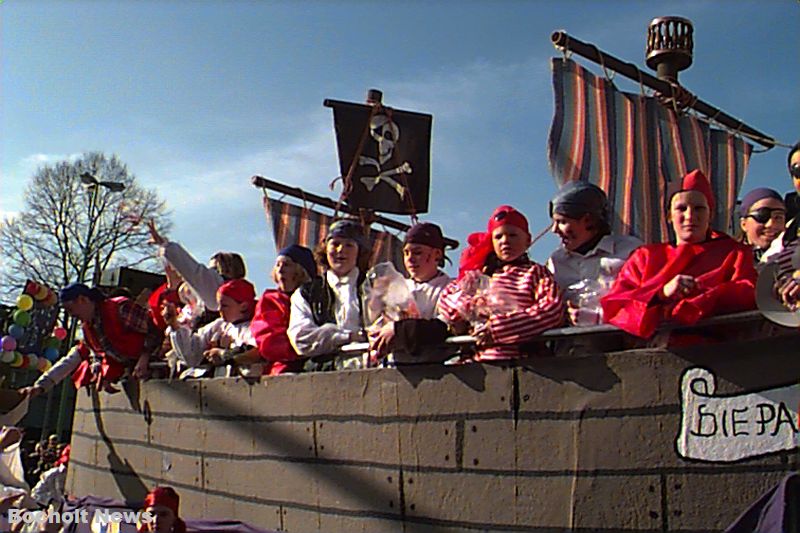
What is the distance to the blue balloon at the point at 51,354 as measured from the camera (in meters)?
13.5

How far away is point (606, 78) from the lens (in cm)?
1357

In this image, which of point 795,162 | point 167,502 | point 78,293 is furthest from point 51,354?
point 795,162

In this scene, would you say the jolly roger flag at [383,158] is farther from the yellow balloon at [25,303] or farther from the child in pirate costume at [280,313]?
the child in pirate costume at [280,313]

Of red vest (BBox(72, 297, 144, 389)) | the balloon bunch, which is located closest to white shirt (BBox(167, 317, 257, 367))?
red vest (BBox(72, 297, 144, 389))

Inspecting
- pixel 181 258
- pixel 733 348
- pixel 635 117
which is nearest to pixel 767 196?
pixel 733 348

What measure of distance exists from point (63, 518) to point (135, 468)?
103cm

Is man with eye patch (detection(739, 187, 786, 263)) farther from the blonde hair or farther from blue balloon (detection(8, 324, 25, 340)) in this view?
blue balloon (detection(8, 324, 25, 340))

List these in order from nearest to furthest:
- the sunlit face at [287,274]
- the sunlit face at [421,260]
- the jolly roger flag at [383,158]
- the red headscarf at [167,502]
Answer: the sunlit face at [421,260]
the red headscarf at [167,502]
the sunlit face at [287,274]
the jolly roger flag at [383,158]

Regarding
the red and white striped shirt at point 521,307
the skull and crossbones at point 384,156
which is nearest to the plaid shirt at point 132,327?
the red and white striped shirt at point 521,307

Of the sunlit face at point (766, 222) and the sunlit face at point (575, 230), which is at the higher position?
the sunlit face at point (766, 222)

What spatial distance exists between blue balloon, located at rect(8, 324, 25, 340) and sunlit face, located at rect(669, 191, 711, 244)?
10.9 meters

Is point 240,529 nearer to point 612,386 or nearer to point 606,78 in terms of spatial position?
point 612,386

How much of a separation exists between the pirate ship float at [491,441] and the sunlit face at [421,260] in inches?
26.9

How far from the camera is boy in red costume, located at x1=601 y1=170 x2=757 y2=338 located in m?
3.45
